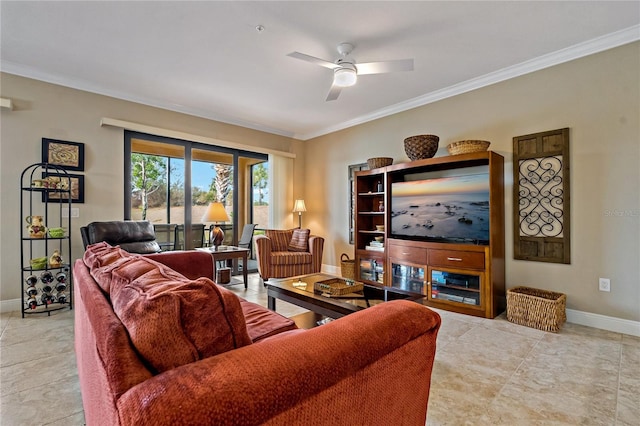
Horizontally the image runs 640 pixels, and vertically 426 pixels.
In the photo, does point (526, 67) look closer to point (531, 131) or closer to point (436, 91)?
point (531, 131)

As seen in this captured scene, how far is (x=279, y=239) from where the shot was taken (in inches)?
189

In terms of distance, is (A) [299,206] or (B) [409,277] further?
(A) [299,206]

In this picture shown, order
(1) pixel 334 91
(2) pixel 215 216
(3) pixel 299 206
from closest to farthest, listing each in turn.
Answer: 1. (1) pixel 334 91
2. (2) pixel 215 216
3. (3) pixel 299 206

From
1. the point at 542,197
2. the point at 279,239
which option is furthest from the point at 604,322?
the point at 279,239

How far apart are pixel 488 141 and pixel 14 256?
206 inches

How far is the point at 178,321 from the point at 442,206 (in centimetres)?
327

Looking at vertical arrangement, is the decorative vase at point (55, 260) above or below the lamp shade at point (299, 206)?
below

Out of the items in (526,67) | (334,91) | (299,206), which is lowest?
(299,206)

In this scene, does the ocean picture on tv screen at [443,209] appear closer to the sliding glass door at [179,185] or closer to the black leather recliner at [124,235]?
the sliding glass door at [179,185]

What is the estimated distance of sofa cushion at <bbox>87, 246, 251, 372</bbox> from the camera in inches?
27.1

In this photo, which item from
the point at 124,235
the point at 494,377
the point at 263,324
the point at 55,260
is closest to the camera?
the point at 263,324

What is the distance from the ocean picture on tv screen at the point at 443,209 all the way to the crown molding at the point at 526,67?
109 centimetres

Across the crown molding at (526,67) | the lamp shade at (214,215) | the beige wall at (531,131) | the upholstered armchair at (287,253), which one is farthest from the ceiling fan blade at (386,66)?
the upholstered armchair at (287,253)

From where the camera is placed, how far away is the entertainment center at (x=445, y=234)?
10.1ft
